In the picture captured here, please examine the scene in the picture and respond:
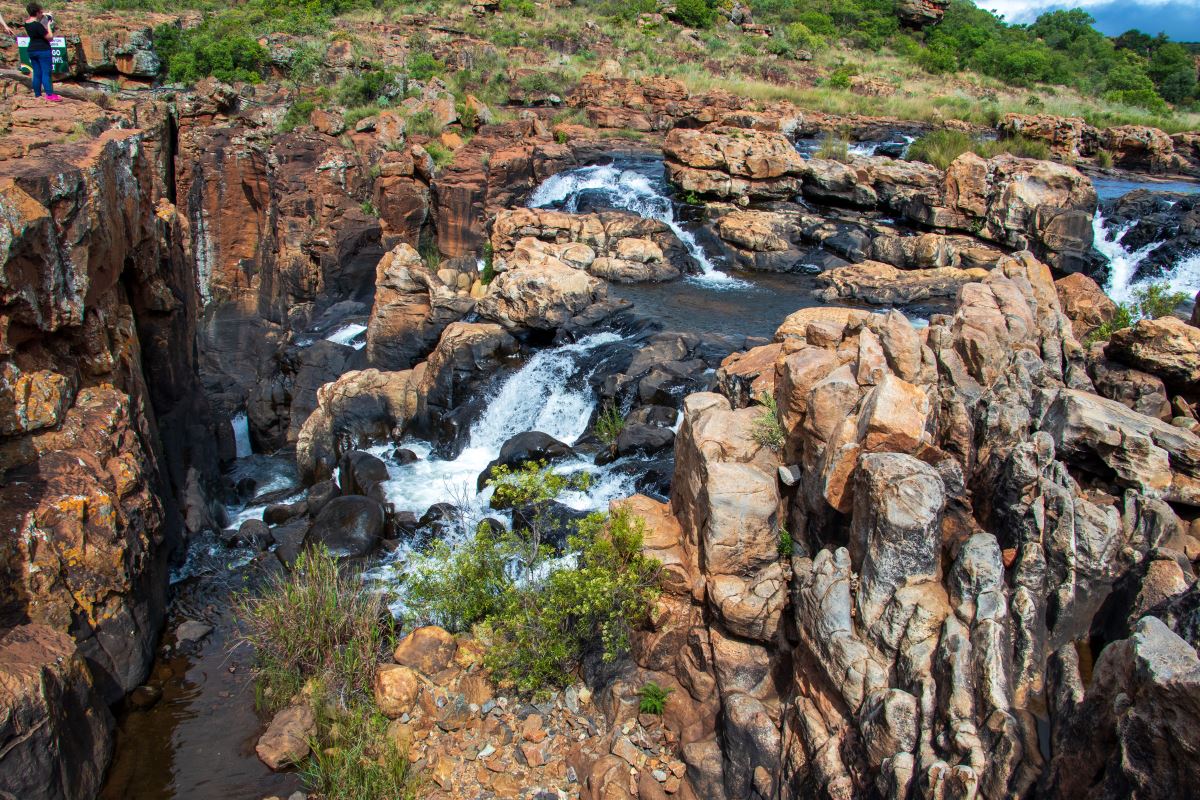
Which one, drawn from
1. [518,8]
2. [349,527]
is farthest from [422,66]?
[349,527]

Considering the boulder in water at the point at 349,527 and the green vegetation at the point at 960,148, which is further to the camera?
the green vegetation at the point at 960,148

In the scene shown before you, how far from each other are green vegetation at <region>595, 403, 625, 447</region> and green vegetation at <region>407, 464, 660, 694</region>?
4815 millimetres

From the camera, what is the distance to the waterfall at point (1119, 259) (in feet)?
63.2

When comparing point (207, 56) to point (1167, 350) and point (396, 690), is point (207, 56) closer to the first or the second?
point (396, 690)

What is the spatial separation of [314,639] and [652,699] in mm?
3834

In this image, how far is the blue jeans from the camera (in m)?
13.0

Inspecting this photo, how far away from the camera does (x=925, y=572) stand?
6.54 metres

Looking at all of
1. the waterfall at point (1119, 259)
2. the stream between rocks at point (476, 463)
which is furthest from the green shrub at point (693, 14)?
the waterfall at point (1119, 259)

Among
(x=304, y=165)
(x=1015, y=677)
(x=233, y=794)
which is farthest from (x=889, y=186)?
(x=233, y=794)

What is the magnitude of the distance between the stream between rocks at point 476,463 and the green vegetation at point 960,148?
2510mm

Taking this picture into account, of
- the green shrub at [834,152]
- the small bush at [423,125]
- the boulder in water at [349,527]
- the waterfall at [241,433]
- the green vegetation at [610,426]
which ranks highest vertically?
the green shrub at [834,152]

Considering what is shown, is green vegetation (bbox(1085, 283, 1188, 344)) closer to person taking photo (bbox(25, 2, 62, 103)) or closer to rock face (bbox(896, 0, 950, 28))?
person taking photo (bbox(25, 2, 62, 103))

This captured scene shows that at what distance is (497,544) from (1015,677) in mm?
5907

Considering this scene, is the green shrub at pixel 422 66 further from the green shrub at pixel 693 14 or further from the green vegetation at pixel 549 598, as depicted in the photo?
the green vegetation at pixel 549 598
